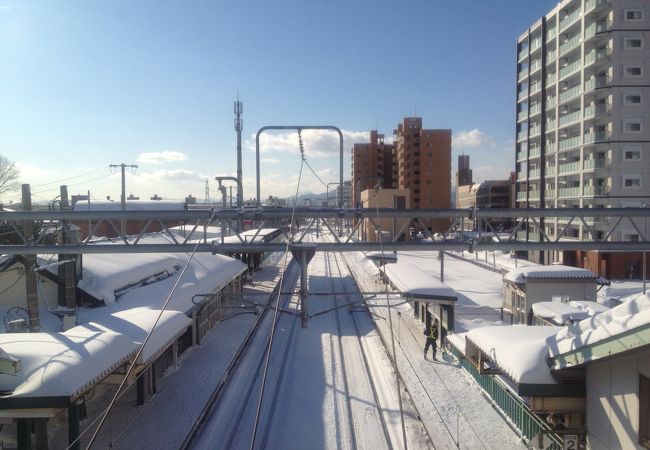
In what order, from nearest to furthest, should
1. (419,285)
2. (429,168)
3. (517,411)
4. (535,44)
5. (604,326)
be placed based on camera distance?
(604,326)
(517,411)
(419,285)
(535,44)
(429,168)

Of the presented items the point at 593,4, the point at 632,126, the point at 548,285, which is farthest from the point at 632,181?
the point at 548,285

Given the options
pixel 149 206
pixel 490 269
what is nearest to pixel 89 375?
pixel 490 269

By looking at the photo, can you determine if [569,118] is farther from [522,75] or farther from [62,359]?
[62,359]

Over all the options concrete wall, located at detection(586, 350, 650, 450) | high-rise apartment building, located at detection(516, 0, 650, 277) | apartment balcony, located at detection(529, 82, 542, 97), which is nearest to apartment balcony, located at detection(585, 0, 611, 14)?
high-rise apartment building, located at detection(516, 0, 650, 277)

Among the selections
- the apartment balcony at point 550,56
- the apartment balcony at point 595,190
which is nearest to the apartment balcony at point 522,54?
the apartment balcony at point 550,56

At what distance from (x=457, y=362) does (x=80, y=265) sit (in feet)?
36.0

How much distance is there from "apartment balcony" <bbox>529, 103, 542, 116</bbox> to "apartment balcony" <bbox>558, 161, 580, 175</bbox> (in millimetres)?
5240

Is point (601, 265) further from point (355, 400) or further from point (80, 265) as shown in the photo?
point (80, 265)

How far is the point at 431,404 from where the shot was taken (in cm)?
977

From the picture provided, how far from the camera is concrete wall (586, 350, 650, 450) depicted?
4.73m

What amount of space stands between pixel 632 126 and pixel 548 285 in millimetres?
17583

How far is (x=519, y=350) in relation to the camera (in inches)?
238

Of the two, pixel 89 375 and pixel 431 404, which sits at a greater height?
pixel 89 375

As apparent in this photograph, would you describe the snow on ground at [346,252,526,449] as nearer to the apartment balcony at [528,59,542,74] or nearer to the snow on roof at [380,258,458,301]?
the snow on roof at [380,258,458,301]
